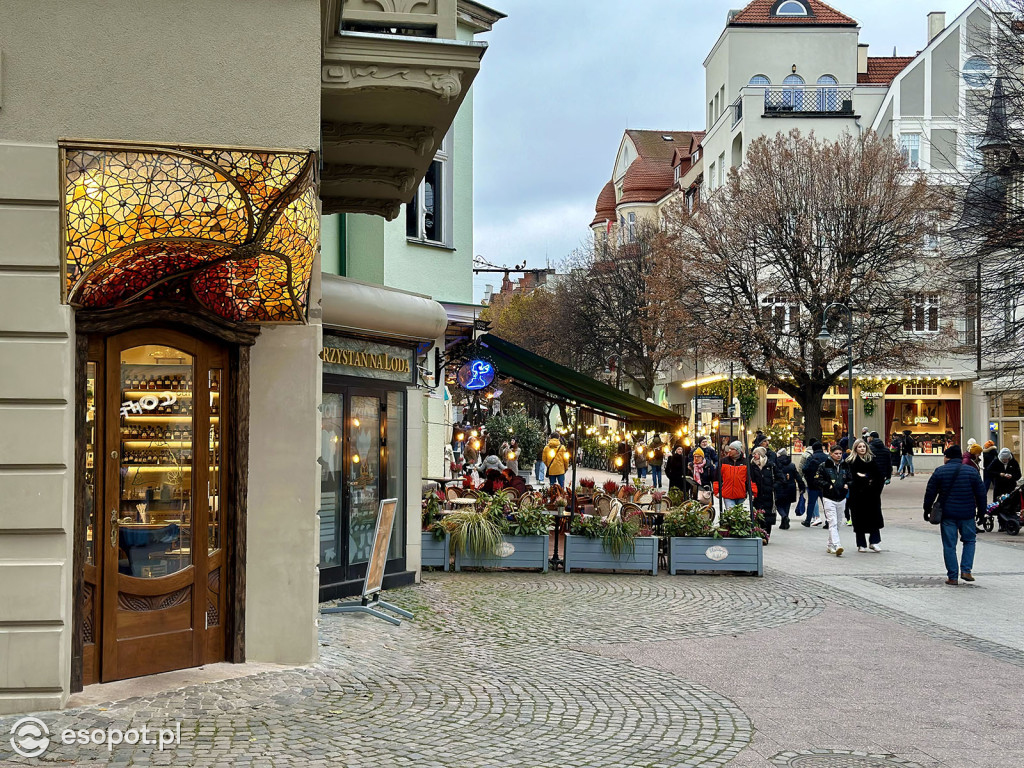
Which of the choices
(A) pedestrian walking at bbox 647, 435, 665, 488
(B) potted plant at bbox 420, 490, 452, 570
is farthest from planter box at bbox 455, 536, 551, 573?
(A) pedestrian walking at bbox 647, 435, 665, 488

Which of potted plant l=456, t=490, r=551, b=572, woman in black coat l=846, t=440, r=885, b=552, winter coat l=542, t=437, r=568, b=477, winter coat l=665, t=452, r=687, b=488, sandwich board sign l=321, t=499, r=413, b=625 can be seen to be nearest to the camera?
sandwich board sign l=321, t=499, r=413, b=625

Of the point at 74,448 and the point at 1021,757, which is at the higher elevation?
the point at 74,448

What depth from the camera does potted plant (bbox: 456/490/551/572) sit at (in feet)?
49.6

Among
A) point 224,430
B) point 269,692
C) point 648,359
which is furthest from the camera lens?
point 648,359

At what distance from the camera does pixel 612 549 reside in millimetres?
15414

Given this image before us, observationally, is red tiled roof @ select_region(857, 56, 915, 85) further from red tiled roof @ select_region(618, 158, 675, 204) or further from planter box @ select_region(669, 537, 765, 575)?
planter box @ select_region(669, 537, 765, 575)

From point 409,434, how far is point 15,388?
6583 mm

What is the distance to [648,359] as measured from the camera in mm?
58750

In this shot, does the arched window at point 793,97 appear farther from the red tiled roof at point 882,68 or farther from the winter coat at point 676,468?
the winter coat at point 676,468

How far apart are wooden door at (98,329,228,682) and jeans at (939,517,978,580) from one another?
999 cm

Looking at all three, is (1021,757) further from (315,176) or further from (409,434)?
(409,434)

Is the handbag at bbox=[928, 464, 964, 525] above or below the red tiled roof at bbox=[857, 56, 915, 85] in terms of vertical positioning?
below

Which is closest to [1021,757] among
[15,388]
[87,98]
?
[15,388]

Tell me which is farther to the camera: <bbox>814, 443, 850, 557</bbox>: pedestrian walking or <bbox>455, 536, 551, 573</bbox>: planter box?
<bbox>814, 443, 850, 557</bbox>: pedestrian walking
